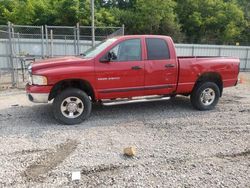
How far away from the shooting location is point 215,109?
8.03 meters

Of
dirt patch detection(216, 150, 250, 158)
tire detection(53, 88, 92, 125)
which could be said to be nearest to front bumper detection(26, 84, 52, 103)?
tire detection(53, 88, 92, 125)

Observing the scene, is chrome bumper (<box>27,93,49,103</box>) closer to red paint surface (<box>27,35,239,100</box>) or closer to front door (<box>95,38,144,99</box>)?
red paint surface (<box>27,35,239,100</box>)

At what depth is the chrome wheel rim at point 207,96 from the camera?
7.84 metres

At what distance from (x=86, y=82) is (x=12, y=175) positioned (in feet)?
9.44

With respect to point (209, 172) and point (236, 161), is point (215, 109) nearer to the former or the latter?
point (236, 161)

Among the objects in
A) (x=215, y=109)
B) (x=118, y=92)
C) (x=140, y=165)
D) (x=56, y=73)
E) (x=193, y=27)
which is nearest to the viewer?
(x=140, y=165)

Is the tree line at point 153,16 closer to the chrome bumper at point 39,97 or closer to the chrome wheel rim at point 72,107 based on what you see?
the chrome wheel rim at point 72,107

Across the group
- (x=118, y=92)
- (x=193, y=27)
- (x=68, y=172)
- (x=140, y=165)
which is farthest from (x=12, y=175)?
(x=193, y=27)

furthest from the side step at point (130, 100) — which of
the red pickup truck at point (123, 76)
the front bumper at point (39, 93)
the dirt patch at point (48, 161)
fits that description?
the dirt patch at point (48, 161)

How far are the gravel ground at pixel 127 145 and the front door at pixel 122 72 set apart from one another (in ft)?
2.21

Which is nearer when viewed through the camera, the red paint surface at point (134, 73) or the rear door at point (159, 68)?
the red paint surface at point (134, 73)

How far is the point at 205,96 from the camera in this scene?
789cm

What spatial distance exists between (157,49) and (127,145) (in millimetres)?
2888

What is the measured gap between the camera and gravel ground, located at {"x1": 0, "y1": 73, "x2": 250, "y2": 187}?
13.6 feet
